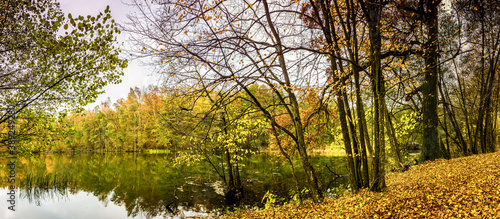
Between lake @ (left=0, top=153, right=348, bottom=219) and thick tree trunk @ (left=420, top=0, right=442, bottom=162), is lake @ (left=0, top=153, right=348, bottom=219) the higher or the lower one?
the lower one

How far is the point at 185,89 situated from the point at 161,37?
118 cm

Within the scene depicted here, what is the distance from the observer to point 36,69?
5887 millimetres

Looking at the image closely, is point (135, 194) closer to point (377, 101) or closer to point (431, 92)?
point (377, 101)

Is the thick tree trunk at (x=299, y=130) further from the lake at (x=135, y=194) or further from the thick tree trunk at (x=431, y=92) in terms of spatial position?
the thick tree trunk at (x=431, y=92)

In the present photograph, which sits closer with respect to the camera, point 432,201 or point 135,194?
point 432,201

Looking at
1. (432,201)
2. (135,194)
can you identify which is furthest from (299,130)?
(135,194)

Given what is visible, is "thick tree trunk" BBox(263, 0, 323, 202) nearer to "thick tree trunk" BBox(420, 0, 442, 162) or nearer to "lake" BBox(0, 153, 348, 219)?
"lake" BBox(0, 153, 348, 219)

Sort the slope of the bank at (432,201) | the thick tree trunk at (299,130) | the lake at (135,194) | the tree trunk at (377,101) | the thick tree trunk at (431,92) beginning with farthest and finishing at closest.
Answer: the lake at (135,194) < the thick tree trunk at (431,92) < the thick tree trunk at (299,130) < the tree trunk at (377,101) < the slope of the bank at (432,201)

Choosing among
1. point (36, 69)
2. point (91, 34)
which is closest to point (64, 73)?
point (36, 69)

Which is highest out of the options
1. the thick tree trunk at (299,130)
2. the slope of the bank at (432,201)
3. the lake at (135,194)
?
the thick tree trunk at (299,130)

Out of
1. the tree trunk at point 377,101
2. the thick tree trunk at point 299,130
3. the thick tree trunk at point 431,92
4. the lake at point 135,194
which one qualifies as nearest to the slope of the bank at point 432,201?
the tree trunk at point 377,101

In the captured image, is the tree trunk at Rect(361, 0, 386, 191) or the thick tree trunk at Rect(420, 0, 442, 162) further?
the thick tree trunk at Rect(420, 0, 442, 162)

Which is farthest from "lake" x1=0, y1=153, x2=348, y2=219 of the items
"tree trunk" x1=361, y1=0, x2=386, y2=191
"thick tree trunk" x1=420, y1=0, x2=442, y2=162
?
"thick tree trunk" x1=420, y1=0, x2=442, y2=162

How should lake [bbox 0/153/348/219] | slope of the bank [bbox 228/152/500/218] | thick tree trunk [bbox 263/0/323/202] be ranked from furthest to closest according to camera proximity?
lake [bbox 0/153/348/219] → thick tree trunk [bbox 263/0/323/202] → slope of the bank [bbox 228/152/500/218]
